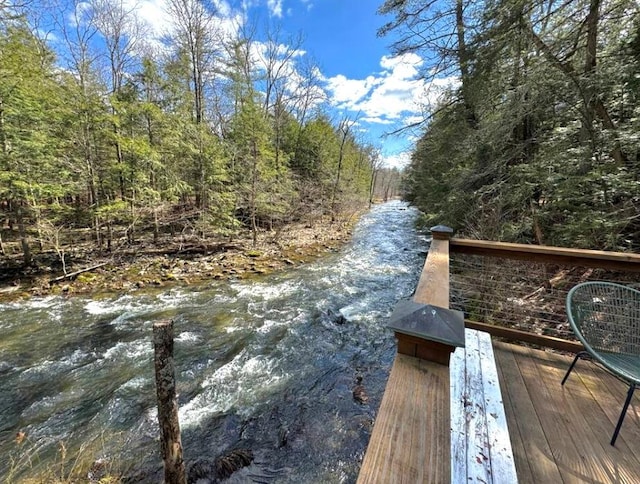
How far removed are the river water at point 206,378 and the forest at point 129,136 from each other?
125 inches

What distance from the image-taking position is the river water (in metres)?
2.89

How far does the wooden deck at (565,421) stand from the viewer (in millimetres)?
1312

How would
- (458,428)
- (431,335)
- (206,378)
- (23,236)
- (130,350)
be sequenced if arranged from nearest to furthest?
(431,335) < (458,428) < (206,378) < (130,350) < (23,236)

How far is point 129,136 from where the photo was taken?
8133mm

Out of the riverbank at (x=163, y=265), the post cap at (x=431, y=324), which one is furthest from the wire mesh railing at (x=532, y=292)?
the riverbank at (x=163, y=265)

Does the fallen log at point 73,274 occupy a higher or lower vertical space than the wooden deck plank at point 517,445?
lower

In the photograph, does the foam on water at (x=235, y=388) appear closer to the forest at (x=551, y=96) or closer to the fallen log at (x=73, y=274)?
the forest at (x=551, y=96)

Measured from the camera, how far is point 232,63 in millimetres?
12312

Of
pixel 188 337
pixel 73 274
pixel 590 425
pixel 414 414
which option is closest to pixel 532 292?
pixel 590 425

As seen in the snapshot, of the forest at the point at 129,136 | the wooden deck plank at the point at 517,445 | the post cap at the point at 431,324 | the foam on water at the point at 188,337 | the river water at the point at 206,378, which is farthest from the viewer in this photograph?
the forest at the point at 129,136

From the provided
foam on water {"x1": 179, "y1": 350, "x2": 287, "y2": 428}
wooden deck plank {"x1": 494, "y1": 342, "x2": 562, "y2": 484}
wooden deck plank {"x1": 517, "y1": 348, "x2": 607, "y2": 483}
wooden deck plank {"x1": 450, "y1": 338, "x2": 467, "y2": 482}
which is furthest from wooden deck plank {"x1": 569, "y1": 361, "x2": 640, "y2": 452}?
foam on water {"x1": 179, "y1": 350, "x2": 287, "y2": 428}

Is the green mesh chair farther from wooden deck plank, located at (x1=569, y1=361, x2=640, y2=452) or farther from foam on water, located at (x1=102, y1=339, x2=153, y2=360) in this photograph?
foam on water, located at (x1=102, y1=339, x2=153, y2=360)

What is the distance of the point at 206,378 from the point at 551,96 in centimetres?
660

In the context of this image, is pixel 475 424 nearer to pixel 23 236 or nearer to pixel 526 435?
pixel 526 435
